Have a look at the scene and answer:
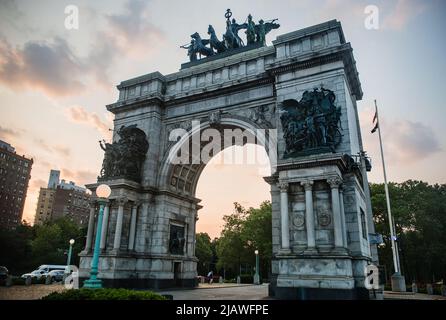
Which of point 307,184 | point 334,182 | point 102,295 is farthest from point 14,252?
point 334,182

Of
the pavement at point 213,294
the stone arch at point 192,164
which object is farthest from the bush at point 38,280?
the stone arch at point 192,164

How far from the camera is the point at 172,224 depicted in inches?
868

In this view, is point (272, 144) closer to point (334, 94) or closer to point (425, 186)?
point (334, 94)

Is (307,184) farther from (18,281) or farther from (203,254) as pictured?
(203,254)

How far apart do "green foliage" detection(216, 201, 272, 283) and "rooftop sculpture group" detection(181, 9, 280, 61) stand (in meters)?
29.3

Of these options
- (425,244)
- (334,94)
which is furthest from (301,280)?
(425,244)

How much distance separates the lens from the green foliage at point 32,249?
47.0 m

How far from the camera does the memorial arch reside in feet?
48.5

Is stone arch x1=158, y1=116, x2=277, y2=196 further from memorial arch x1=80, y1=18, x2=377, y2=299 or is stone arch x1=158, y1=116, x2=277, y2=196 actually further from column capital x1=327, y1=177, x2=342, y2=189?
column capital x1=327, y1=177, x2=342, y2=189

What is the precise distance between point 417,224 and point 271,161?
30.1m

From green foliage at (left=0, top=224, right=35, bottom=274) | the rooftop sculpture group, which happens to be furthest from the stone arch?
green foliage at (left=0, top=224, right=35, bottom=274)

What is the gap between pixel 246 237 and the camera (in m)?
50.5

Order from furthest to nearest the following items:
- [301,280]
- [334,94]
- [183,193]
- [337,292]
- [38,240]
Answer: [38,240] → [183,193] → [334,94] → [301,280] → [337,292]
